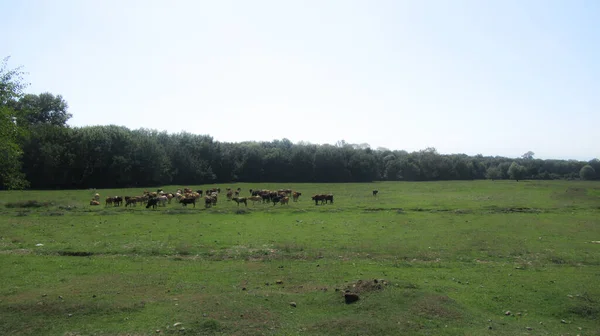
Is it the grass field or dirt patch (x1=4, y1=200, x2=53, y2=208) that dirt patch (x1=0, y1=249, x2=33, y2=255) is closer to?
the grass field

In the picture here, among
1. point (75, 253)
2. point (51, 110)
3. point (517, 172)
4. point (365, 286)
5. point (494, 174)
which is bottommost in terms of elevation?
point (75, 253)

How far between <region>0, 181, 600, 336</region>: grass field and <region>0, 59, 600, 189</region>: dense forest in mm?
12442

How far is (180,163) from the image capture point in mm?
103438

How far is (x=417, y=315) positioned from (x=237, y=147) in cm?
11748

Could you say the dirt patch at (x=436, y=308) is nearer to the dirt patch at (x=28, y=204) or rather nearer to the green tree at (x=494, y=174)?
the dirt patch at (x=28, y=204)

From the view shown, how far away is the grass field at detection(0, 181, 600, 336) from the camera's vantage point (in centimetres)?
1050

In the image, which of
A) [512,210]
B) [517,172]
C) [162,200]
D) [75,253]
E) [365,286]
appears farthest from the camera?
[517,172]

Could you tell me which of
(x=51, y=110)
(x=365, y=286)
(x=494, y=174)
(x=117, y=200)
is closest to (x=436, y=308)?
(x=365, y=286)

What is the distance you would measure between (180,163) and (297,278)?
9405 cm

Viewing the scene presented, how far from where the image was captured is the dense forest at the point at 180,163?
262 ft

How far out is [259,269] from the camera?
16.3 m

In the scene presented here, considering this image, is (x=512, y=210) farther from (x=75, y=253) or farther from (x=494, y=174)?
(x=494, y=174)

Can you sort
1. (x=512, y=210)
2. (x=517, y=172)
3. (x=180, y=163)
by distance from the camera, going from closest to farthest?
(x=512, y=210) → (x=180, y=163) → (x=517, y=172)

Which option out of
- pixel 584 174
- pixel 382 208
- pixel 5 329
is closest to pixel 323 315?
pixel 5 329
